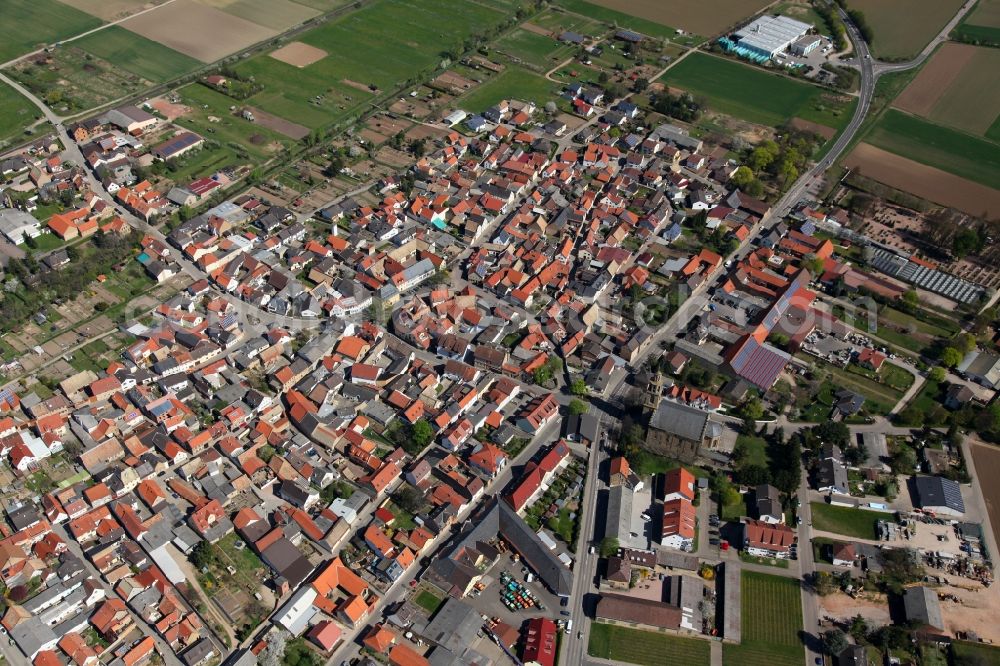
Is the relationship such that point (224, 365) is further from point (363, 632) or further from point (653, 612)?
point (653, 612)

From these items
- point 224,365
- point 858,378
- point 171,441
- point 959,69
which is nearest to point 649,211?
point 858,378

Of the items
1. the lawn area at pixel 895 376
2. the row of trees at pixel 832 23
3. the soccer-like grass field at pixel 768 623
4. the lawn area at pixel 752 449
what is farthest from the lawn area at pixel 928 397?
the row of trees at pixel 832 23

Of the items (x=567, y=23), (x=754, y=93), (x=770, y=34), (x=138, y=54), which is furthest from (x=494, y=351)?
(x=770, y=34)

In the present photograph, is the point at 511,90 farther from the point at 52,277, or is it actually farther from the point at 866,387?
the point at 866,387

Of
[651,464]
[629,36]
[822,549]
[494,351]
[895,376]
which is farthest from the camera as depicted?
[629,36]

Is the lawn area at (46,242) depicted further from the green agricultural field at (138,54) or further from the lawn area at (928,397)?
the lawn area at (928,397)

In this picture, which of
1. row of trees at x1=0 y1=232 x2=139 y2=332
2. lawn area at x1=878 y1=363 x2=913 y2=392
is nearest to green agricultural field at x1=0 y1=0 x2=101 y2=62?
row of trees at x1=0 y1=232 x2=139 y2=332

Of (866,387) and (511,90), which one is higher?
(511,90)

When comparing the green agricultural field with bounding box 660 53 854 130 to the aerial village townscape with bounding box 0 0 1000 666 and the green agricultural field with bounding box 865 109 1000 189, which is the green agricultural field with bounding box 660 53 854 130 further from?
the green agricultural field with bounding box 865 109 1000 189
